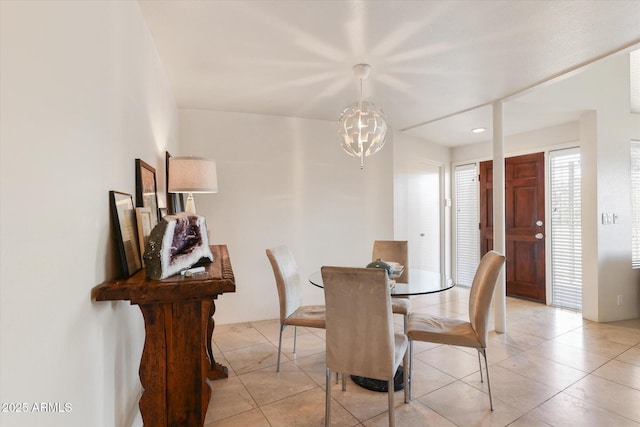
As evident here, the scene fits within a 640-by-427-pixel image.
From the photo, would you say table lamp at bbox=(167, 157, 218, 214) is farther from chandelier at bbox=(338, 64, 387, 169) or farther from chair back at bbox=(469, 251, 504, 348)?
chair back at bbox=(469, 251, 504, 348)

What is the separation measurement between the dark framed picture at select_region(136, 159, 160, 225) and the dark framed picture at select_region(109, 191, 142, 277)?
0.49 feet

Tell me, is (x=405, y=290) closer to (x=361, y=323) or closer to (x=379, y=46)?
(x=361, y=323)

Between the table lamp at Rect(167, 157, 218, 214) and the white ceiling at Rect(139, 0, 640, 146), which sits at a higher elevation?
the white ceiling at Rect(139, 0, 640, 146)

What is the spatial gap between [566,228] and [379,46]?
3.62 m

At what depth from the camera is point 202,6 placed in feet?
5.96

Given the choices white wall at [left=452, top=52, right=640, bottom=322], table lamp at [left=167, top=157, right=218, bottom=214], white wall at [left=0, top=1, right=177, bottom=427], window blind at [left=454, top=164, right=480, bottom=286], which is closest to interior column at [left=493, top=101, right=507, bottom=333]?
white wall at [left=452, top=52, right=640, bottom=322]

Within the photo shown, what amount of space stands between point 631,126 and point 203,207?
5.00 metres

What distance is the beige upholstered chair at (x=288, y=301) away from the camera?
2.54 meters

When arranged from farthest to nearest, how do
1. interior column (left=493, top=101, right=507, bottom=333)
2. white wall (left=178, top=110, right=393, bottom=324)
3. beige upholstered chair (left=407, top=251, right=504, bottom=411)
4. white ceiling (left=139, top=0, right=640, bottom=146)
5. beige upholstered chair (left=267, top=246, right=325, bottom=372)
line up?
white wall (left=178, top=110, right=393, bottom=324) < interior column (left=493, top=101, right=507, bottom=333) < beige upholstered chair (left=267, top=246, right=325, bottom=372) < beige upholstered chair (left=407, top=251, right=504, bottom=411) < white ceiling (left=139, top=0, right=640, bottom=146)

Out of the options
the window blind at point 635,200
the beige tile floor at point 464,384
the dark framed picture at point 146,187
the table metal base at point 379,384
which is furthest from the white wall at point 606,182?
the dark framed picture at point 146,187

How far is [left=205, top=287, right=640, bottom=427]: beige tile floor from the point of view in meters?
2.00

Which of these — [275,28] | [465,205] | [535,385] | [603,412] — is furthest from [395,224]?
[275,28]

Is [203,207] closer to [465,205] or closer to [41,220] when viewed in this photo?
[41,220]

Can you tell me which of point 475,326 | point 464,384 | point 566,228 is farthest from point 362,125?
point 566,228
